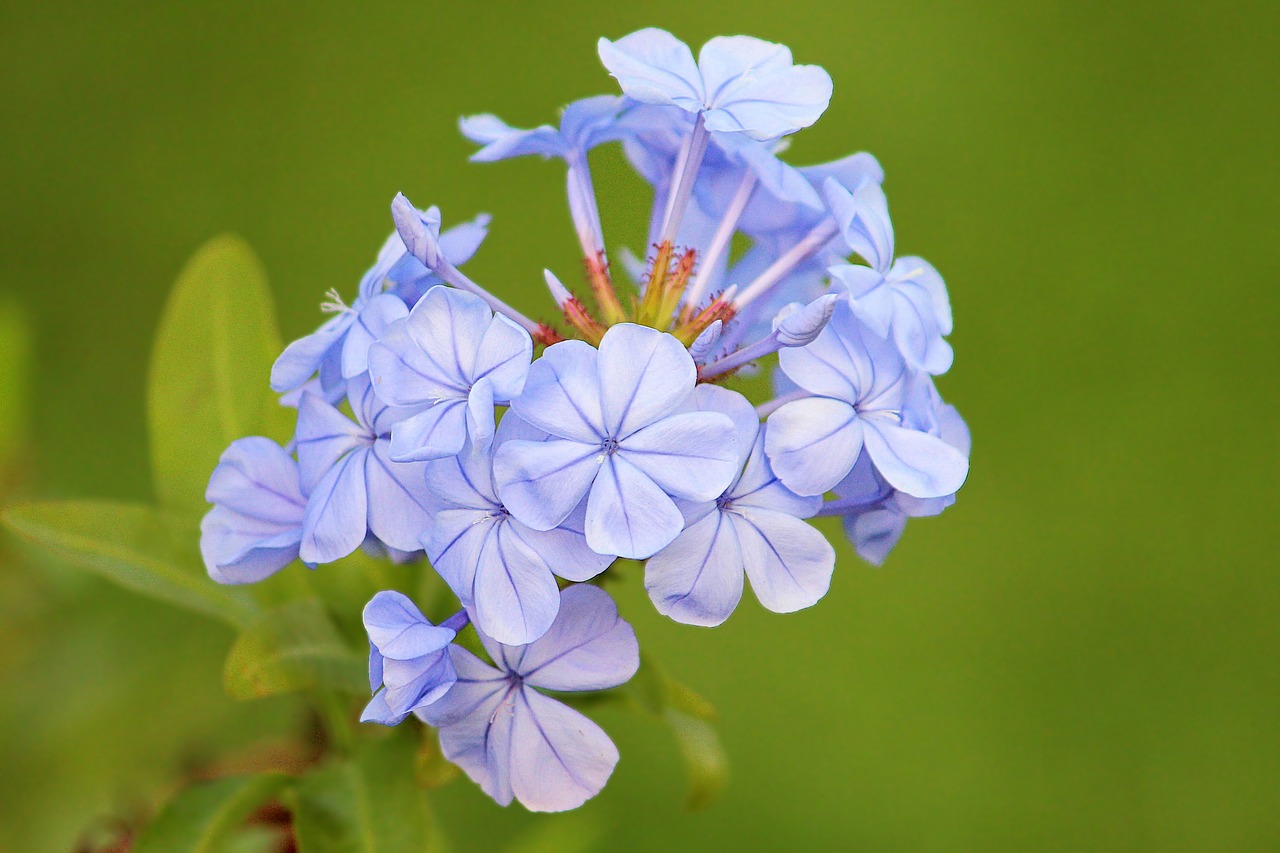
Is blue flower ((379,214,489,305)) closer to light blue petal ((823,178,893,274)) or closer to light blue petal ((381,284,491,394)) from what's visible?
light blue petal ((381,284,491,394))

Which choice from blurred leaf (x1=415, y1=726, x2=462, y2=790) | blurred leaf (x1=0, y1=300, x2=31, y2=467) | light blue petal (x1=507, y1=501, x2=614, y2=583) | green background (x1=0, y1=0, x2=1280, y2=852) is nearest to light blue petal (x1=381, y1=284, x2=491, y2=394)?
light blue petal (x1=507, y1=501, x2=614, y2=583)

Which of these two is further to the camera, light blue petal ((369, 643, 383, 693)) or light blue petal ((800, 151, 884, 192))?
light blue petal ((800, 151, 884, 192))

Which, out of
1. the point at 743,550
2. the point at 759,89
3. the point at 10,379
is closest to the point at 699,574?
the point at 743,550

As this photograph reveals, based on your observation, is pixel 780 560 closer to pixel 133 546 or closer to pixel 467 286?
pixel 467 286

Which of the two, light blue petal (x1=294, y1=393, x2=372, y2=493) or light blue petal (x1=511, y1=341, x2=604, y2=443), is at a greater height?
light blue petal (x1=511, y1=341, x2=604, y2=443)

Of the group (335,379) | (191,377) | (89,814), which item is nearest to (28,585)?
(89,814)
